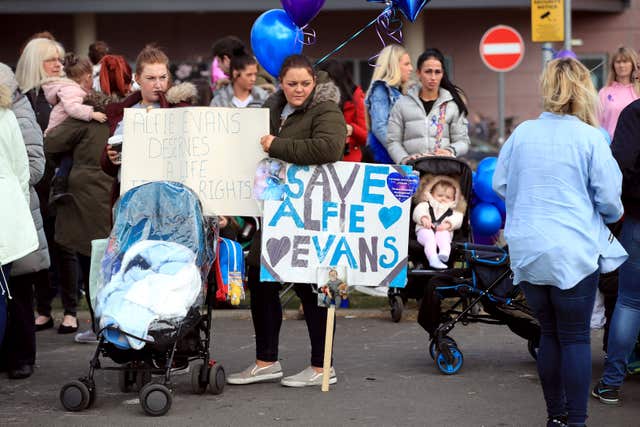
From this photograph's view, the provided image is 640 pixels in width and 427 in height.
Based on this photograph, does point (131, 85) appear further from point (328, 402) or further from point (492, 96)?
point (492, 96)

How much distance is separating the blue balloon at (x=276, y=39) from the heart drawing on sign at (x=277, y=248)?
164cm

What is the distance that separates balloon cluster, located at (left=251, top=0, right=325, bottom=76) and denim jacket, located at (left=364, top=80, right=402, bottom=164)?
90.0 inches

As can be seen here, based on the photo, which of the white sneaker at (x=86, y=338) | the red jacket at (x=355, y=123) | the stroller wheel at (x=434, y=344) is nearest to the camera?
the stroller wheel at (x=434, y=344)

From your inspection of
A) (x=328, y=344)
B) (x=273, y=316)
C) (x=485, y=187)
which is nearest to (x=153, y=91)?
(x=273, y=316)

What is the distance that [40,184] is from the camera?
975 centimetres

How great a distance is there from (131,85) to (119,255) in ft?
8.37

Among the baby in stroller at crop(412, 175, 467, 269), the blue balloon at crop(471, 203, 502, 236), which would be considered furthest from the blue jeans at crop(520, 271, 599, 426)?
the blue balloon at crop(471, 203, 502, 236)

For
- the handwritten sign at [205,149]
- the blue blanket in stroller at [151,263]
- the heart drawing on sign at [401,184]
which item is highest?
the handwritten sign at [205,149]

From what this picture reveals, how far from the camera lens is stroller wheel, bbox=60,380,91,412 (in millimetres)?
6812

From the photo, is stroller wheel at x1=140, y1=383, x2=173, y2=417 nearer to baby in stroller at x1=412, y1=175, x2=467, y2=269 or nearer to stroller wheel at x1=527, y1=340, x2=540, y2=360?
stroller wheel at x1=527, y1=340, x2=540, y2=360

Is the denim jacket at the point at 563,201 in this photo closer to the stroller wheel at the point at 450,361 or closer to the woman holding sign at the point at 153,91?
the stroller wheel at the point at 450,361

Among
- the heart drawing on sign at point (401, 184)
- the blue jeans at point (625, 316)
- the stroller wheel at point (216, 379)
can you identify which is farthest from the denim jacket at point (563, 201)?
the stroller wheel at point (216, 379)

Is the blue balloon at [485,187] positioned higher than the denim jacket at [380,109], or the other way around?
the denim jacket at [380,109]

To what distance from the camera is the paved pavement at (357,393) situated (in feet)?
21.9
